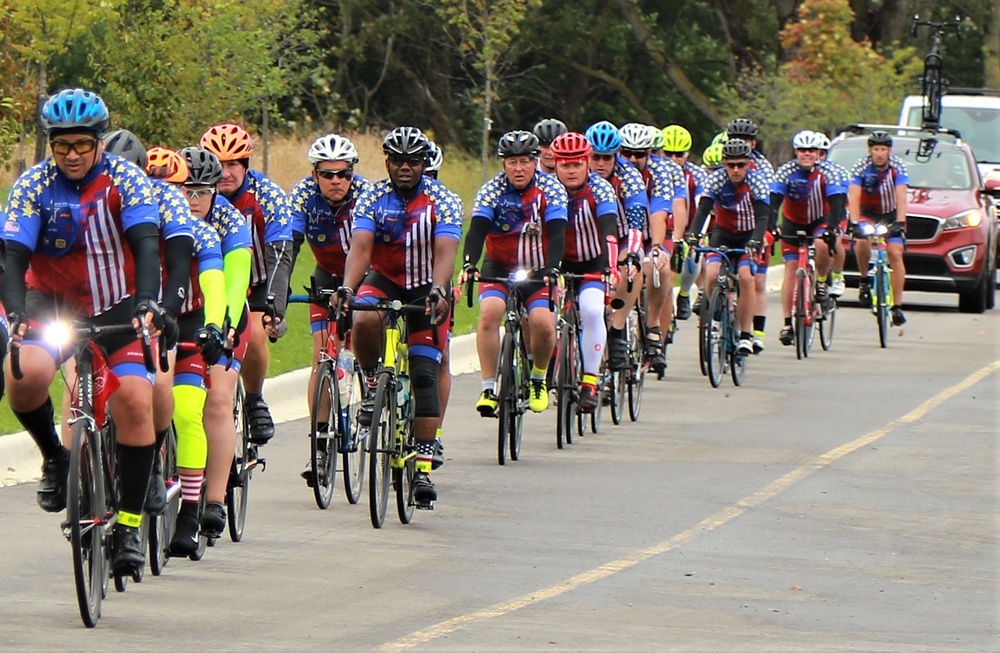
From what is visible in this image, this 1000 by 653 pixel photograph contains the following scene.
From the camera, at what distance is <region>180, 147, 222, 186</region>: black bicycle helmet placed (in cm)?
999

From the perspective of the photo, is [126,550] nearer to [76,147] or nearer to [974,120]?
[76,147]

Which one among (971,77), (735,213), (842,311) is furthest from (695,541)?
(971,77)

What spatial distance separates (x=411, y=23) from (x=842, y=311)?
86.1 feet

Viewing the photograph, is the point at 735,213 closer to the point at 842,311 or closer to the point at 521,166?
the point at 521,166

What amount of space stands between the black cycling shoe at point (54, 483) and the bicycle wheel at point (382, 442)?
1.91m

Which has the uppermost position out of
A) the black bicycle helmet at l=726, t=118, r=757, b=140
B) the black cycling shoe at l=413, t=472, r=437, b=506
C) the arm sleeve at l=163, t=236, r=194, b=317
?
the black bicycle helmet at l=726, t=118, r=757, b=140

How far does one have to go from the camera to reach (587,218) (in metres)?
15.1

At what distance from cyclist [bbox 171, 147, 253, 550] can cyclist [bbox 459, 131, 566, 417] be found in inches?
137

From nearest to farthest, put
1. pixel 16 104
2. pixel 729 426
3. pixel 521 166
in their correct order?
1. pixel 521 166
2. pixel 729 426
3. pixel 16 104

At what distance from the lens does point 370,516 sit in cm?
1131

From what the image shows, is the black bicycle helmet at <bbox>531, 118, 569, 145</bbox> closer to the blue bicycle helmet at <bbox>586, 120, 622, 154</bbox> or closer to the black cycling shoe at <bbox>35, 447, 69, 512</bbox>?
the blue bicycle helmet at <bbox>586, 120, 622, 154</bbox>

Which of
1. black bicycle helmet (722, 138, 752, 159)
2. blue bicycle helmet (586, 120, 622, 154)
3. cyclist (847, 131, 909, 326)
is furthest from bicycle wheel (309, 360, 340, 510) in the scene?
cyclist (847, 131, 909, 326)

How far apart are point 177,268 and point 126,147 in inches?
43.2

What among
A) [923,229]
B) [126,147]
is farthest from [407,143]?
[923,229]
